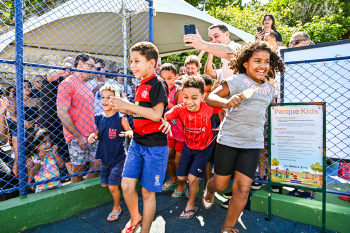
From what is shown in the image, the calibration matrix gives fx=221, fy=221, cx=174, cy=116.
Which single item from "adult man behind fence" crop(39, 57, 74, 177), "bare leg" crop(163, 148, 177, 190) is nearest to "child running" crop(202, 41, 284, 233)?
"bare leg" crop(163, 148, 177, 190)

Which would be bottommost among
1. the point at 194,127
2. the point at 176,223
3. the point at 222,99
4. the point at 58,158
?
the point at 176,223

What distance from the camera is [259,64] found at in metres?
2.13

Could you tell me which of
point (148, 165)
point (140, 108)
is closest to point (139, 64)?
point (140, 108)

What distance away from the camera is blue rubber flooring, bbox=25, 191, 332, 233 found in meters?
2.38

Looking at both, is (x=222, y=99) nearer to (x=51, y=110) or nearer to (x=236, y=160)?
(x=236, y=160)

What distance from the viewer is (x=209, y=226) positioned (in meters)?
2.45

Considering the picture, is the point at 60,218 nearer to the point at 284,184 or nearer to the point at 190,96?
the point at 190,96

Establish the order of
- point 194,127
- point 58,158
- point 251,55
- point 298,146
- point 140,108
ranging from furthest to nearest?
point 58,158, point 194,127, point 298,146, point 251,55, point 140,108

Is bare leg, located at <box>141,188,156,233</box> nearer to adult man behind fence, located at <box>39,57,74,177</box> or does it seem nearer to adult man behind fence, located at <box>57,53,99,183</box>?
adult man behind fence, located at <box>57,53,99,183</box>

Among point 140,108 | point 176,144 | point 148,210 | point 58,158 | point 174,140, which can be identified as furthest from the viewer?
point 174,140

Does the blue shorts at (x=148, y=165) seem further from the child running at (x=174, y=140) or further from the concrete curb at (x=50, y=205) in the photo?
the child running at (x=174, y=140)

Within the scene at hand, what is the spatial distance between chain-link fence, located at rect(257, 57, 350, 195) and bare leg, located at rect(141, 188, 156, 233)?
1.73 m

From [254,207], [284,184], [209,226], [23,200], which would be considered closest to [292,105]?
[284,184]

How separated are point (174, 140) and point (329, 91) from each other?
2.21 m
